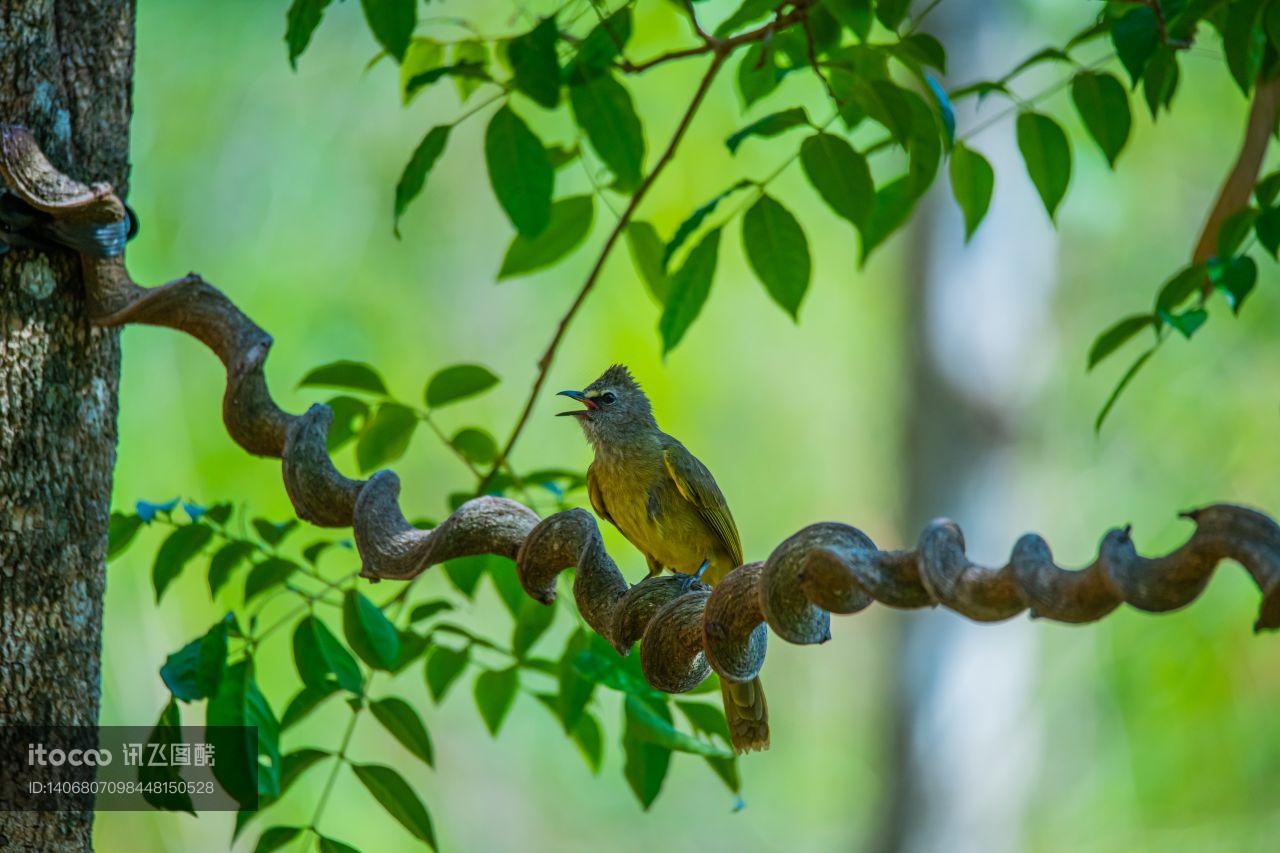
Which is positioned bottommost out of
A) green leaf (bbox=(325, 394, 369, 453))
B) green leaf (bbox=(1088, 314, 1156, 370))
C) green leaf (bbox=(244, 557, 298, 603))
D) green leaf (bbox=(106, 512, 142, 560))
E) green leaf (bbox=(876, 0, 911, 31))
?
green leaf (bbox=(244, 557, 298, 603))

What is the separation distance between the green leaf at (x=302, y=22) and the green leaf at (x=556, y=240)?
2.49 ft

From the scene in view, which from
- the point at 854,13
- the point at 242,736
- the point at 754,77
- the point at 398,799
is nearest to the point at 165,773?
the point at 242,736

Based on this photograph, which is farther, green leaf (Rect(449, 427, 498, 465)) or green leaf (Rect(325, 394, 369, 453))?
green leaf (Rect(449, 427, 498, 465))

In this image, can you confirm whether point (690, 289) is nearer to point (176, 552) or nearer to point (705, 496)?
point (705, 496)

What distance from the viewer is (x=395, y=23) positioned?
104 inches

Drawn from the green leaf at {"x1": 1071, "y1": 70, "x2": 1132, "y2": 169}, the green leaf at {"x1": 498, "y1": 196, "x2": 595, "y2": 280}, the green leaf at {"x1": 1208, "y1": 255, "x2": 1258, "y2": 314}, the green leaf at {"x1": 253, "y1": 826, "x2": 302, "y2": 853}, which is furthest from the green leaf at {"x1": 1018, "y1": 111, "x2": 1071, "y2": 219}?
the green leaf at {"x1": 253, "y1": 826, "x2": 302, "y2": 853}

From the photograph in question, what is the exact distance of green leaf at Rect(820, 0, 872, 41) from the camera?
8.93 ft

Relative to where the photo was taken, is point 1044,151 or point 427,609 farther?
point 427,609

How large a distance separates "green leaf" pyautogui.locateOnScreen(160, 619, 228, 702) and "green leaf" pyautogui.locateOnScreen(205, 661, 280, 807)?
0.05 metres

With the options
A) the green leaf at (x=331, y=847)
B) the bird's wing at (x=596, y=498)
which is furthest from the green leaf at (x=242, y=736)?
the bird's wing at (x=596, y=498)

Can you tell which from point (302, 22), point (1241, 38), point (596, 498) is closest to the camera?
point (1241, 38)

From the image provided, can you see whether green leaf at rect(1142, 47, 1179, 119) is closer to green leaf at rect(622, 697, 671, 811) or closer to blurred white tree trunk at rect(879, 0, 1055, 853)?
green leaf at rect(622, 697, 671, 811)

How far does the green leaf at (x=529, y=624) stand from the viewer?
3.16m

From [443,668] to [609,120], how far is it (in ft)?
4.59
